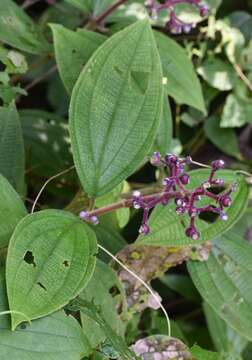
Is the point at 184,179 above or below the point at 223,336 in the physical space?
above

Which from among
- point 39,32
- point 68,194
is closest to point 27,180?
point 68,194

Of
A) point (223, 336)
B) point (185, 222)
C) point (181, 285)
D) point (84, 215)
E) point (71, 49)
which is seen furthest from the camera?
point (181, 285)

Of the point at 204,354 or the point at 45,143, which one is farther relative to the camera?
the point at 45,143

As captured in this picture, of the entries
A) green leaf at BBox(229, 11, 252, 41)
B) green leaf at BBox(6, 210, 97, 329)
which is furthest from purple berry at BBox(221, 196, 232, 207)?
green leaf at BBox(229, 11, 252, 41)

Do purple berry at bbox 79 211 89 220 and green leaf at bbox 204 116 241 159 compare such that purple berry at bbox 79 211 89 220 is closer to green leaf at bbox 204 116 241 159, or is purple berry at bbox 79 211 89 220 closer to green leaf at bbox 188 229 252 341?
green leaf at bbox 188 229 252 341

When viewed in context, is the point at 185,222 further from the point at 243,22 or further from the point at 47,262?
the point at 243,22

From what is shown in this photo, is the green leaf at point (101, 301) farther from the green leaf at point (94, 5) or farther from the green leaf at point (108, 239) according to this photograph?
the green leaf at point (94, 5)

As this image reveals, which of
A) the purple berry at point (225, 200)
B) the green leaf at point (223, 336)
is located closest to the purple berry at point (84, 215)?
the purple berry at point (225, 200)

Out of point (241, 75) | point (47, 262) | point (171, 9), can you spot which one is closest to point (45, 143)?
point (171, 9)
